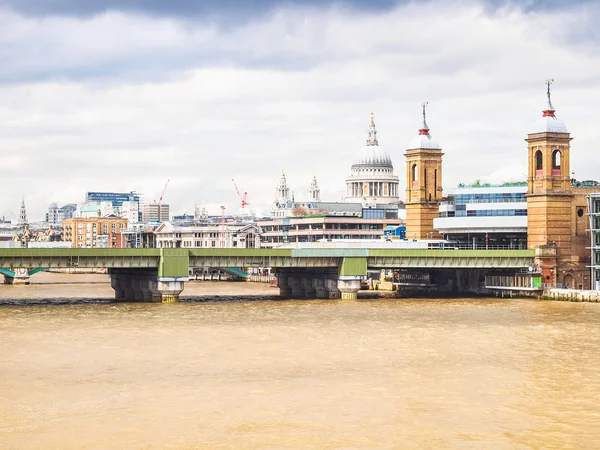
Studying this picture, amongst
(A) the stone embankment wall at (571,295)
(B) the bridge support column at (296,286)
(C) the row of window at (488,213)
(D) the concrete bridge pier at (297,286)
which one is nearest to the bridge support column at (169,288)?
(D) the concrete bridge pier at (297,286)

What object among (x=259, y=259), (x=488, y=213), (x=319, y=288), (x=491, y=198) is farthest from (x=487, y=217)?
(x=259, y=259)

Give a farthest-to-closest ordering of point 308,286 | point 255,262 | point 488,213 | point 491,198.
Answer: point 491,198 → point 488,213 → point 308,286 → point 255,262

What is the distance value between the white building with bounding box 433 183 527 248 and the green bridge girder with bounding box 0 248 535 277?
1476 cm

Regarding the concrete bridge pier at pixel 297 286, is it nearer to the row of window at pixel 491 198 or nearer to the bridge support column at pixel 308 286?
the bridge support column at pixel 308 286

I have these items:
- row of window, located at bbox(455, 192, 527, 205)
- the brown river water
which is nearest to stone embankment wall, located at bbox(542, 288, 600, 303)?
the brown river water

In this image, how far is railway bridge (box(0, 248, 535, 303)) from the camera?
117938mm

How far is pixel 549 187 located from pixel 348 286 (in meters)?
27.0

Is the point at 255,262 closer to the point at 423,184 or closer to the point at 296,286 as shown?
the point at 296,286

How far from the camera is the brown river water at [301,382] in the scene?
44875 millimetres

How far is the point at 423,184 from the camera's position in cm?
15812

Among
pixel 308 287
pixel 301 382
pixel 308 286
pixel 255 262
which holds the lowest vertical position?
pixel 301 382

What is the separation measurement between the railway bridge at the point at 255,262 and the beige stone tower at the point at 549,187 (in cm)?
429

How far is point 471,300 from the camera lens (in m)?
124

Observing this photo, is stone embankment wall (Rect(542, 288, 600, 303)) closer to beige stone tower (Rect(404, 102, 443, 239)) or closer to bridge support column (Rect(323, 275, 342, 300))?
bridge support column (Rect(323, 275, 342, 300))
